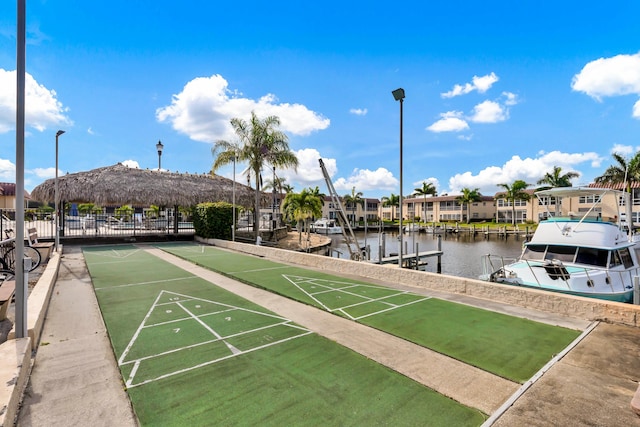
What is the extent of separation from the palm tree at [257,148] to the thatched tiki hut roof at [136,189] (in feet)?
12.4

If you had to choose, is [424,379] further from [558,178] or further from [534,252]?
[558,178]

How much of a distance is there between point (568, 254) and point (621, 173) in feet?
138

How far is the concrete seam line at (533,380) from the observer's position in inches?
139

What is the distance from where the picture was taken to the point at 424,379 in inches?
179

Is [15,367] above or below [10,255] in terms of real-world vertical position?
below

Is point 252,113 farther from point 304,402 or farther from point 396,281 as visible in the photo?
point 304,402

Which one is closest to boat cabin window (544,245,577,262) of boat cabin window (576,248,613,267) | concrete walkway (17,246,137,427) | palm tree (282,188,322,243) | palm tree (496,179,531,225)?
boat cabin window (576,248,613,267)

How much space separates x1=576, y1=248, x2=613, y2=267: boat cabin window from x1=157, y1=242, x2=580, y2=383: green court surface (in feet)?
21.0

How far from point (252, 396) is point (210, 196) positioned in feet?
86.4

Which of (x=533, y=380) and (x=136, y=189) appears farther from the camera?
(x=136, y=189)

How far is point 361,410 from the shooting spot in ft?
12.6

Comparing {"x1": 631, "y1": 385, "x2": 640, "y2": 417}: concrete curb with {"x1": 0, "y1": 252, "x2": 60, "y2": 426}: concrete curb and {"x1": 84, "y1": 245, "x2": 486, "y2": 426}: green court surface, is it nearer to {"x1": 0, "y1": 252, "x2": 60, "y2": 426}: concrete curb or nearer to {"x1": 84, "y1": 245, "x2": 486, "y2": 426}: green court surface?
{"x1": 84, "y1": 245, "x2": 486, "y2": 426}: green court surface

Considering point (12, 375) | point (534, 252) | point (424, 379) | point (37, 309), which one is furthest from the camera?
point (534, 252)

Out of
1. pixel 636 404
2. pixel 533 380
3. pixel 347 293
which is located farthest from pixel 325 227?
pixel 636 404
